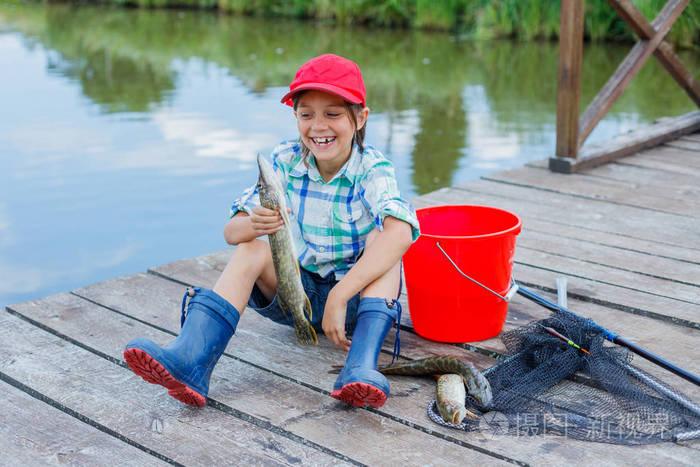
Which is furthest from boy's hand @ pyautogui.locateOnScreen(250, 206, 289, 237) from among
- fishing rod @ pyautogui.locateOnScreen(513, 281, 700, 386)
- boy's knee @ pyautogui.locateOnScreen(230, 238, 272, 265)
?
fishing rod @ pyautogui.locateOnScreen(513, 281, 700, 386)

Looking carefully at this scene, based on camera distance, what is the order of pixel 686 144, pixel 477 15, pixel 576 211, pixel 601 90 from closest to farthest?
pixel 576 211 < pixel 601 90 < pixel 686 144 < pixel 477 15

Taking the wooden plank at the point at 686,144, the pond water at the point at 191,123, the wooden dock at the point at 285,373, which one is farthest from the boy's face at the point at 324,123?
the wooden plank at the point at 686,144

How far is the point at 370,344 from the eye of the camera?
6.77 ft

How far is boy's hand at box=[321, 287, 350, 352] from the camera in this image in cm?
213

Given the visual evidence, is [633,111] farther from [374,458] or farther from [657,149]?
[374,458]

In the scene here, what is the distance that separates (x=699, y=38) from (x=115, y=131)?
8.35 meters

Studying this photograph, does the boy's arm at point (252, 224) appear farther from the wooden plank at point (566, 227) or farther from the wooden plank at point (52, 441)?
the wooden plank at point (566, 227)

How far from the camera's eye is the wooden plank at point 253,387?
1876 millimetres

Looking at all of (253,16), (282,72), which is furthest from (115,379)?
(253,16)

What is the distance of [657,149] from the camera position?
493 cm

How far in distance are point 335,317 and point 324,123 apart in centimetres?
52

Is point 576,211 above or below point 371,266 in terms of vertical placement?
below

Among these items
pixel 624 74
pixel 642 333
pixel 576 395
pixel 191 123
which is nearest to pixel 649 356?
pixel 576 395

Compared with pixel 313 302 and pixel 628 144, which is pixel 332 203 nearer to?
pixel 313 302
